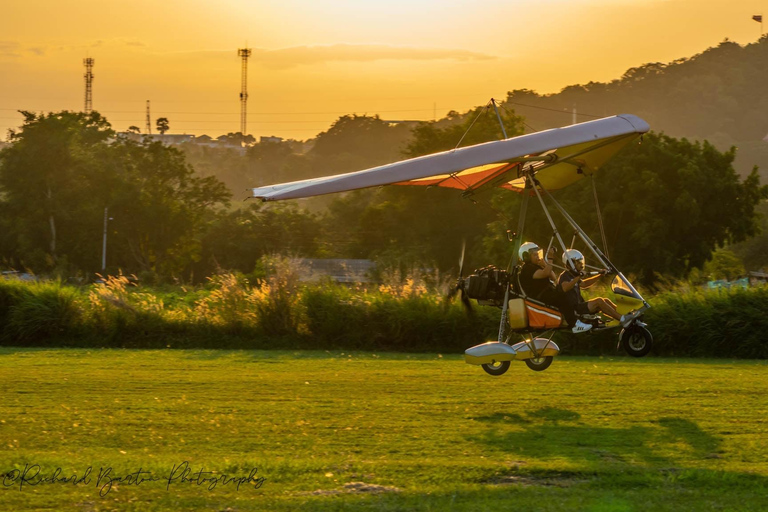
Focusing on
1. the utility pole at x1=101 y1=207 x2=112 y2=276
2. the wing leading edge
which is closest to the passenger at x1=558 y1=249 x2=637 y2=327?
the wing leading edge

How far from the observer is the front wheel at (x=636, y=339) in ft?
44.6

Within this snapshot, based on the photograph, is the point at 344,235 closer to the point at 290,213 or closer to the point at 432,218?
the point at 290,213

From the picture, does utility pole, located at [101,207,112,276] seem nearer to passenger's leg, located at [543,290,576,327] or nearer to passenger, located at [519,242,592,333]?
passenger, located at [519,242,592,333]

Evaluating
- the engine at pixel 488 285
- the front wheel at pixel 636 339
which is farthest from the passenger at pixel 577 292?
the engine at pixel 488 285

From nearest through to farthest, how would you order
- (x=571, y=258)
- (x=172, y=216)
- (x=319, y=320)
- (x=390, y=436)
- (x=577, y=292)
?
(x=390, y=436), (x=571, y=258), (x=577, y=292), (x=319, y=320), (x=172, y=216)

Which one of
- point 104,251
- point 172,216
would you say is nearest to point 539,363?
point 104,251

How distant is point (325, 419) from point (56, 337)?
13429mm

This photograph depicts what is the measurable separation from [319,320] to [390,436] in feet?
39.9

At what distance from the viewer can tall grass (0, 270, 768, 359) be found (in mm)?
21469

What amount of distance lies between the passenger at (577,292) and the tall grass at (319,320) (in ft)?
25.5

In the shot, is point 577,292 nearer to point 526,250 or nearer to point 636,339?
point 526,250

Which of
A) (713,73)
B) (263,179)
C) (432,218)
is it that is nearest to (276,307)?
(432,218)

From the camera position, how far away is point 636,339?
44.8 ft

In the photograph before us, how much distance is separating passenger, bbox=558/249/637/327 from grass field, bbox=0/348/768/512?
47.5 inches
